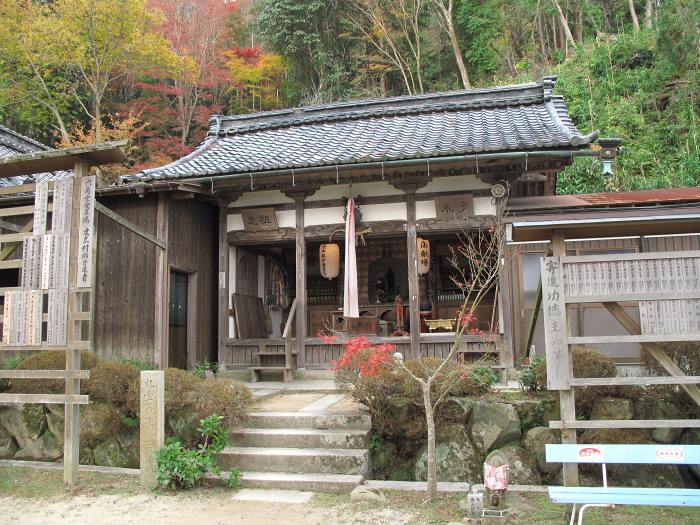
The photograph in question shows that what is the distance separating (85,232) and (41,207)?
76cm

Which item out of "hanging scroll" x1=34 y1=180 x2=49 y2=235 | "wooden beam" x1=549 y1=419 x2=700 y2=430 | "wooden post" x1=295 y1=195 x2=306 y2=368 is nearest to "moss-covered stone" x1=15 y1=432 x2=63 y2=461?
"hanging scroll" x1=34 y1=180 x2=49 y2=235

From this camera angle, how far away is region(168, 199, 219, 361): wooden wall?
1099 centimetres

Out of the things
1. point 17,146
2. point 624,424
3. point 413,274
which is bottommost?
point 624,424

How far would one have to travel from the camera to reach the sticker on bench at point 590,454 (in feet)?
15.5

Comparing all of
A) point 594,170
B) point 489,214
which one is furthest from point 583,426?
point 594,170

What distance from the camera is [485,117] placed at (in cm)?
1271

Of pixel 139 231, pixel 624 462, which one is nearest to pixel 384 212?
pixel 139 231

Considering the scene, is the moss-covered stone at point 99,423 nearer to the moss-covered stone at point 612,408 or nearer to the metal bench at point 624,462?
the metal bench at point 624,462

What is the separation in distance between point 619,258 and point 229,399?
4.69 metres

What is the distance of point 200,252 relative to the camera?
38.6 ft

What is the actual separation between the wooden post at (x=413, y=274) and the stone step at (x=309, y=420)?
3.48 m

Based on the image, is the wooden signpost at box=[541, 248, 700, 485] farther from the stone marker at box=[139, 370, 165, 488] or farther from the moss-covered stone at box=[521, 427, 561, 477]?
the stone marker at box=[139, 370, 165, 488]

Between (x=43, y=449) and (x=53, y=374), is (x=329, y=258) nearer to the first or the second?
(x=43, y=449)

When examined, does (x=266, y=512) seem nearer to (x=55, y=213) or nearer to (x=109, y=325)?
(x=55, y=213)
